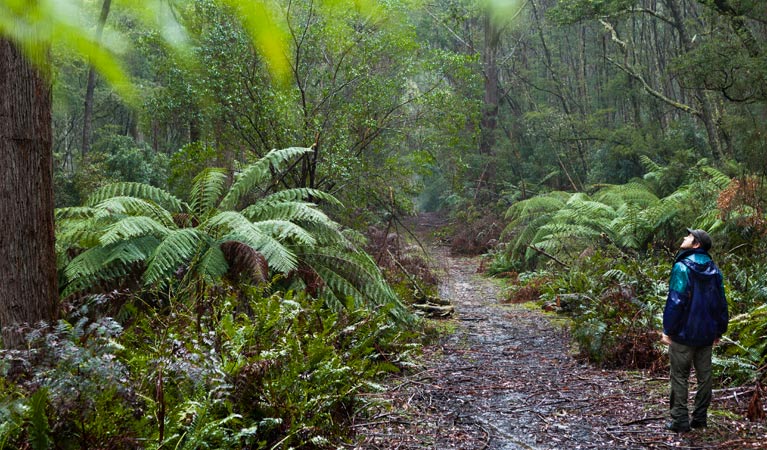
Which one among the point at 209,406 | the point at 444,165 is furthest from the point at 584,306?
the point at 444,165

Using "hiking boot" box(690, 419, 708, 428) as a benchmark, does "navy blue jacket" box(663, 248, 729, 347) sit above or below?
above

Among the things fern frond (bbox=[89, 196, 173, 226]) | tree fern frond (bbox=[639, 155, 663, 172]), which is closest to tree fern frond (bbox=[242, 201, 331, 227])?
fern frond (bbox=[89, 196, 173, 226])

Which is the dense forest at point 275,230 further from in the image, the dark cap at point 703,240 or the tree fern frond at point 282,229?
the dark cap at point 703,240

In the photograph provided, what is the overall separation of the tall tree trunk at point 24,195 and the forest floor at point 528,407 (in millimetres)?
2186

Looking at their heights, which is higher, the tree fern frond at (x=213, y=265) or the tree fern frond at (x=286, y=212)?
the tree fern frond at (x=286, y=212)

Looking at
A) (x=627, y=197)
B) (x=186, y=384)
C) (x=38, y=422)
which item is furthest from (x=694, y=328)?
(x=627, y=197)

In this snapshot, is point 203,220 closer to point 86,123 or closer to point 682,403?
point 682,403

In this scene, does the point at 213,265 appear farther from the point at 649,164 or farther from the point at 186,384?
the point at 649,164

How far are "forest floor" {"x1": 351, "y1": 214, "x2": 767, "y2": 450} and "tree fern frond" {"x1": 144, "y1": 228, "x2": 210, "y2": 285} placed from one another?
2.20m

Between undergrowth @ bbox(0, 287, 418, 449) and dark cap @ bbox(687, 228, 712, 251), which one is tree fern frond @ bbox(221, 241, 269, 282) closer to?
undergrowth @ bbox(0, 287, 418, 449)

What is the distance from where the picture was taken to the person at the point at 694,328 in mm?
4059

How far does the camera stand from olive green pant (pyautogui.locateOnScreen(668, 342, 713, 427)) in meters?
4.04

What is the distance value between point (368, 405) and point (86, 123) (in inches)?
732

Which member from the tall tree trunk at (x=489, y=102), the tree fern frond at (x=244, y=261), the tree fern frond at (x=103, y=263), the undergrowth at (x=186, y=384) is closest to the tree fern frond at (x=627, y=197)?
the tall tree trunk at (x=489, y=102)
